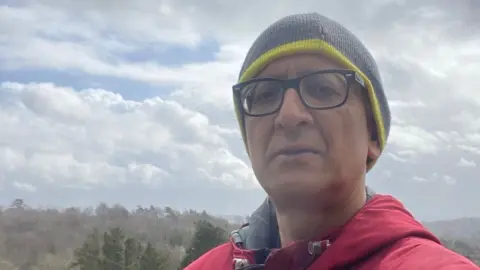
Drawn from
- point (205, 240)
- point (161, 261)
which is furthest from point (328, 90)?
point (161, 261)

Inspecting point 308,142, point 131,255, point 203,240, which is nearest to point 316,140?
point 308,142

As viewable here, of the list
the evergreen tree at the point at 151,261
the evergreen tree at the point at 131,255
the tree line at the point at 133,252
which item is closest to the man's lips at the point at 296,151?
the tree line at the point at 133,252

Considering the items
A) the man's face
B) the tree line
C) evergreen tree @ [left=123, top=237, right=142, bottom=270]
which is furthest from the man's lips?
evergreen tree @ [left=123, top=237, right=142, bottom=270]

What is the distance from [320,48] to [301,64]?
9 cm

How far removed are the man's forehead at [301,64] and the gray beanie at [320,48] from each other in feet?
0.07

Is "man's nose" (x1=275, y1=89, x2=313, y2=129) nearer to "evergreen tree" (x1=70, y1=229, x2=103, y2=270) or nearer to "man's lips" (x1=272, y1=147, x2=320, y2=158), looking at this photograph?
"man's lips" (x1=272, y1=147, x2=320, y2=158)

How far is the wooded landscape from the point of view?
814 inches

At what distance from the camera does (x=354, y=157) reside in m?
2.28

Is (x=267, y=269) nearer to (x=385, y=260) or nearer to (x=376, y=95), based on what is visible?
(x=385, y=260)

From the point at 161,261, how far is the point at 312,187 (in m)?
19.4

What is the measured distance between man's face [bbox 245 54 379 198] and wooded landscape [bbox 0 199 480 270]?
54 centimetres

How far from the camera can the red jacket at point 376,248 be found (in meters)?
1.84

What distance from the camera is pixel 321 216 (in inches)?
89.7

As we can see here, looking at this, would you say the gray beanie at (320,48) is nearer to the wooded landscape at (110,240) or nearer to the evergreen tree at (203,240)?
the wooded landscape at (110,240)
